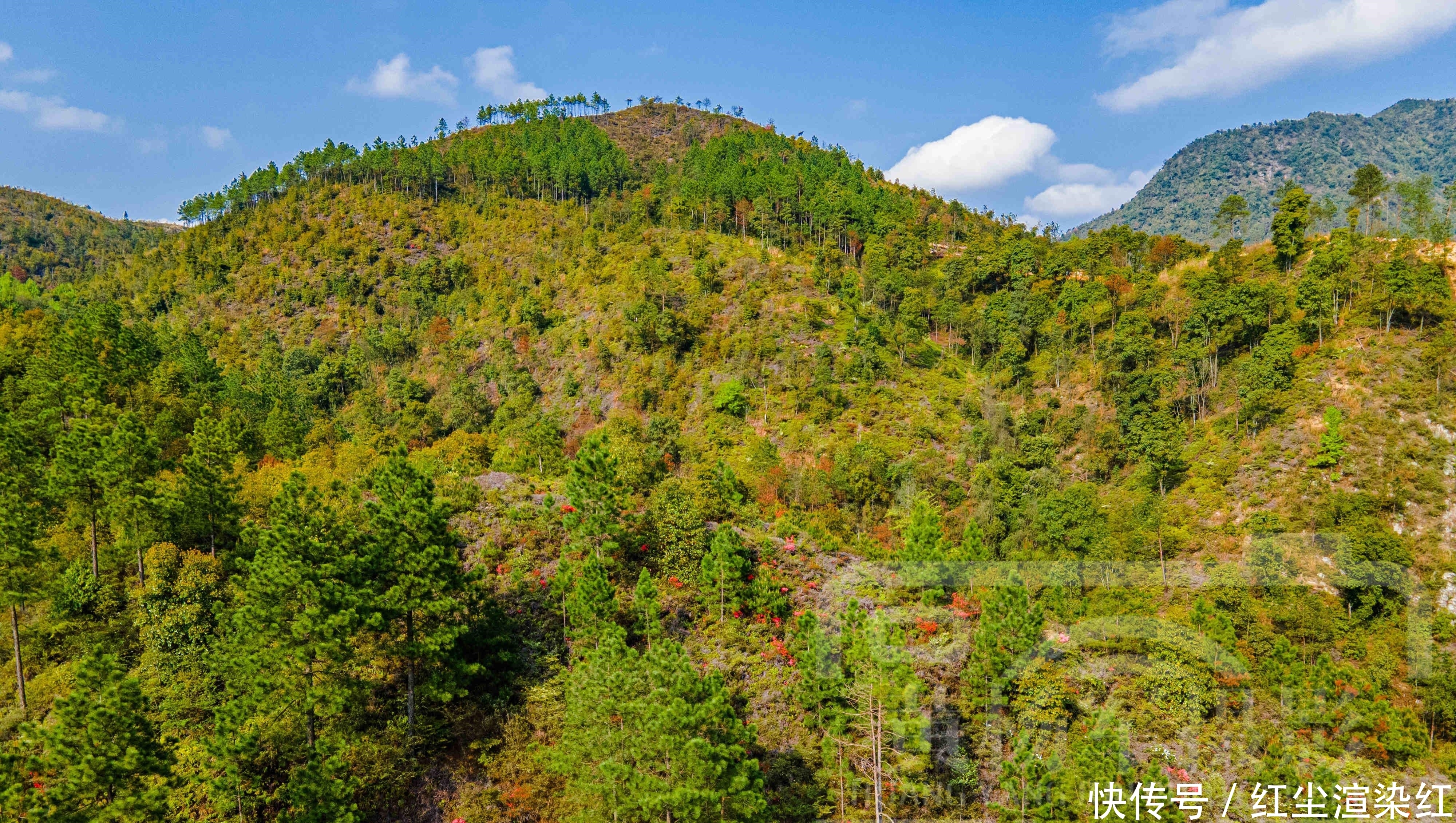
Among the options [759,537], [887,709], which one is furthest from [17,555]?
[887,709]

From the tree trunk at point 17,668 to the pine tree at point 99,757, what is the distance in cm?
1257

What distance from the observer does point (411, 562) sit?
120 feet

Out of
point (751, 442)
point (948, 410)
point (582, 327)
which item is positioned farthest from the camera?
point (582, 327)

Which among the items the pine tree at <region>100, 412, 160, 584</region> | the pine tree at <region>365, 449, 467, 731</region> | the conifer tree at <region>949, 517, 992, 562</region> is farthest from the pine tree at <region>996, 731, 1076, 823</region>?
the pine tree at <region>100, 412, 160, 584</region>

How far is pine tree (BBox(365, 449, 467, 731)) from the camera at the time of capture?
119 ft

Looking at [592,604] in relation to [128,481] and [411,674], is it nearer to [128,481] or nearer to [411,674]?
[411,674]

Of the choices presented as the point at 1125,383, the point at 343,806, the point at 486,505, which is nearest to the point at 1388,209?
the point at 1125,383

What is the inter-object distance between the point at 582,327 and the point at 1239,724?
95.9 m

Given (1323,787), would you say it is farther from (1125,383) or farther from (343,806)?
(1125,383)

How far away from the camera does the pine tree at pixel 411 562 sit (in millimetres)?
36250

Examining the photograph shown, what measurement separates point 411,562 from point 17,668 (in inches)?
809

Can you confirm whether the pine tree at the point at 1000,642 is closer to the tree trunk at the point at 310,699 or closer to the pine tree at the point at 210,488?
the tree trunk at the point at 310,699

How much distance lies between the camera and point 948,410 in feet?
299

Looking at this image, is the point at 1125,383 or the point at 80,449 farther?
the point at 1125,383
